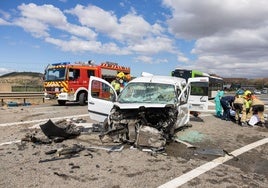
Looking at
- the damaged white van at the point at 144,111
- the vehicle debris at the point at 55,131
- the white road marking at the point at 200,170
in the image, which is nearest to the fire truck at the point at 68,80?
the damaged white van at the point at 144,111

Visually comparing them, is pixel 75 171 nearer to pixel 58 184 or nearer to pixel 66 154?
pixel 58 184

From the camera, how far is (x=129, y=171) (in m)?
5.88

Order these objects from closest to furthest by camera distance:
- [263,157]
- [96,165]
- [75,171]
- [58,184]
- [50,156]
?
Result: [58,184], [75,171], [96,165], [50,156], [263,157]

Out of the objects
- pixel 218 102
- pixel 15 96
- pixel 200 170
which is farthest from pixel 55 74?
pixel 200 170

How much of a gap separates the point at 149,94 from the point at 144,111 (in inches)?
43.4

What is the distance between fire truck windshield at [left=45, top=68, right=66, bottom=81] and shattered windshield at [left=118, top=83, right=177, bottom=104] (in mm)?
9908

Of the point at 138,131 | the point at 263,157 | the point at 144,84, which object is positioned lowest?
the point at 263,157

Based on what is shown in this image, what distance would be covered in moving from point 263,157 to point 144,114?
307 cm

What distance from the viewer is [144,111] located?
8234 mm

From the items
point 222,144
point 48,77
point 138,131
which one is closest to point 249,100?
point 222,144

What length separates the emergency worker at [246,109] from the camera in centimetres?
1245

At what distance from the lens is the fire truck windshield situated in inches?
742

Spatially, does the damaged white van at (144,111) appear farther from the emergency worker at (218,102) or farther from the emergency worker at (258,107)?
the emergency worker at (218,102)

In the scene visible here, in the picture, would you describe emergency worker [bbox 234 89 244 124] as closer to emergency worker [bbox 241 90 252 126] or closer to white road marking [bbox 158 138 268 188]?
emergency worker [bbox 241 90 252 126]
